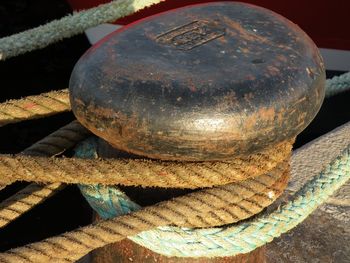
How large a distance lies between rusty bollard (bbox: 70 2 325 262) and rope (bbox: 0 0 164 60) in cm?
101

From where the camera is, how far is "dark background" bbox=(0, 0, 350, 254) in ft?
9.96

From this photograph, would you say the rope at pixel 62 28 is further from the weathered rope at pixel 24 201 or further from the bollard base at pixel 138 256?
the bollard base at pixel 138 256

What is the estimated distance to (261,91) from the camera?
3.65 ft

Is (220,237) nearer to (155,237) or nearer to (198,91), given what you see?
(155,237)

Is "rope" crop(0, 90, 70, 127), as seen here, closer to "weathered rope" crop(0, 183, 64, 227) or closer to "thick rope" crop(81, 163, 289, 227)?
"weathered rope" crop(0, 183, 64, 227)

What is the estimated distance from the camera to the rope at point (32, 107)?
1.45 meters

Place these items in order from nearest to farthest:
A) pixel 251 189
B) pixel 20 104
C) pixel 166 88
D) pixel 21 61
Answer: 1. pixel 166 88
2. pixel 251 189
3. pixel 20 104
4. pixel 21 61

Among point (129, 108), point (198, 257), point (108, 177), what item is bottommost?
point (198, 257)

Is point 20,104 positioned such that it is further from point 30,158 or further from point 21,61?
point 21,61

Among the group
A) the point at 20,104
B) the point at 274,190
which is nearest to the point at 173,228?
the point at 274,190

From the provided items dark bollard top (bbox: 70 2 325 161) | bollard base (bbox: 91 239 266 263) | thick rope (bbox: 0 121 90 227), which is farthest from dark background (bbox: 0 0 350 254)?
dark bollard top (bbox: 70 2 325 161)

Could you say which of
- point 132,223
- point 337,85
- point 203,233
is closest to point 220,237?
point 203,233

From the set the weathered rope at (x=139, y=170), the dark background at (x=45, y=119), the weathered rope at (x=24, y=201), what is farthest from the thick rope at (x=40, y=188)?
the dark background at (x=45, y=119)

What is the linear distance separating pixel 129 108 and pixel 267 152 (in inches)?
11.8
